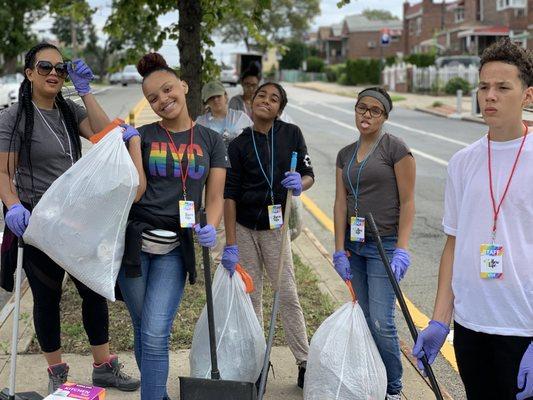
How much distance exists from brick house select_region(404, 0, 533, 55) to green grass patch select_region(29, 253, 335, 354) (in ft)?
115

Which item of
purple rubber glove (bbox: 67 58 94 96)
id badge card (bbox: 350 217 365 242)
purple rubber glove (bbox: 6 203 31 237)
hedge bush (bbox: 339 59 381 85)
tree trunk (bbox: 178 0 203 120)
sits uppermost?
hedge bush (bbox: 339 59 381 85)

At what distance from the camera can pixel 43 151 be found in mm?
3414

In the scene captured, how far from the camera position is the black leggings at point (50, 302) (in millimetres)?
3502

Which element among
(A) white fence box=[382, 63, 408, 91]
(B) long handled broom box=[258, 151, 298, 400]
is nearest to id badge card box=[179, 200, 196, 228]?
(B) long handled broom box=[258, 151, 298, 400]

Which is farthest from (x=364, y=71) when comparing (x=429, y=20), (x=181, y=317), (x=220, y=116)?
(x=181, y=317)

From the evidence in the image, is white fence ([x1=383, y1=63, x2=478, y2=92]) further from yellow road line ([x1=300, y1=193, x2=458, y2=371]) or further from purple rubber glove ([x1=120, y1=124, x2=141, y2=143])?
purple rubber glove ([x1=120, y1=124, x2=141, y2=143])

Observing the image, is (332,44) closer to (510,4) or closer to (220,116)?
(510,4)

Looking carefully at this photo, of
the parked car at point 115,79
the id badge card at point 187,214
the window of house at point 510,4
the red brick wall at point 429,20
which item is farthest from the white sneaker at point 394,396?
the red brick wall at point 429,20

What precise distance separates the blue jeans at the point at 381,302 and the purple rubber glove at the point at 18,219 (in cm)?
163

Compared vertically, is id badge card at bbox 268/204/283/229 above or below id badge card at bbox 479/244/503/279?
below

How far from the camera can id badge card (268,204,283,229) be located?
148 inches

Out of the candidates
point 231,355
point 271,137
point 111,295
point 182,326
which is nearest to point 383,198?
point 271,137

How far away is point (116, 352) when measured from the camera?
4336 millimetres

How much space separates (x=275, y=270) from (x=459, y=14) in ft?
212
